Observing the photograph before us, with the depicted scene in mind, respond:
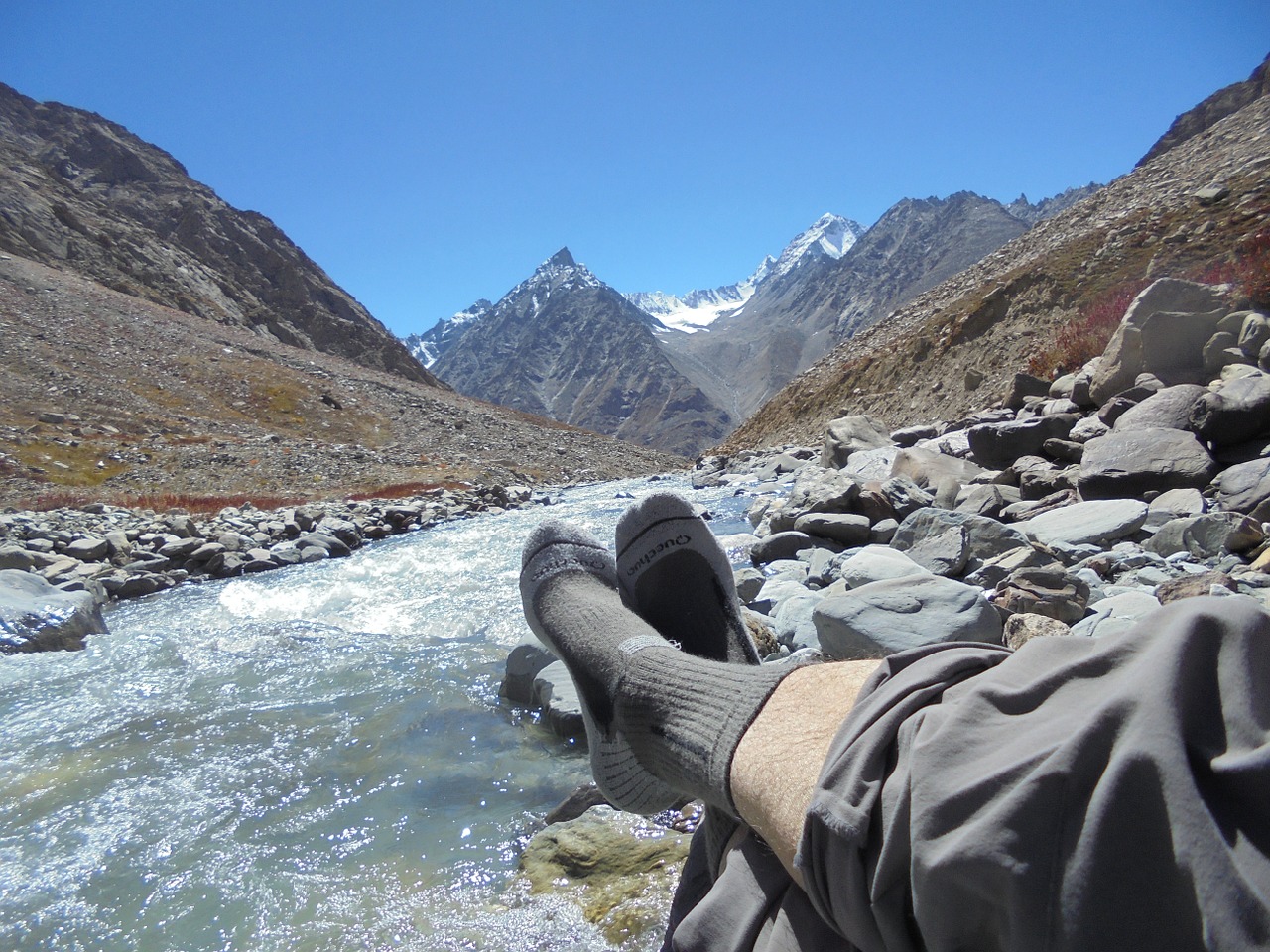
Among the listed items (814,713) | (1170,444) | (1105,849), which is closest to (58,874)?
(814,713)

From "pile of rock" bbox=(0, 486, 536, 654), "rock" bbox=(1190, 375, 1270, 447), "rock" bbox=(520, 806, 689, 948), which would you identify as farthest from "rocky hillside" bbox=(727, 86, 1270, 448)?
"pile of rock" bbox=(0, 486, 536, 654)

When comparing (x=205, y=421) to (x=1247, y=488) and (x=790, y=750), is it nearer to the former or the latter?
(x=1247, y=488)

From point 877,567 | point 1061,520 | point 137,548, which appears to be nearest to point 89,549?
point 137,548

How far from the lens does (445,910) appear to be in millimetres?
2150

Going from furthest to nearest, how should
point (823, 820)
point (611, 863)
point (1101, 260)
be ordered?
point (1101, 260)
point (611, 863)
point (823, 820)

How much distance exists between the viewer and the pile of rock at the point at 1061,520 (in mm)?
2891

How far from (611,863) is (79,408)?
2461 centimetres

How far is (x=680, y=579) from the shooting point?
3.02 m

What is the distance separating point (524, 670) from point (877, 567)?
2.02 m

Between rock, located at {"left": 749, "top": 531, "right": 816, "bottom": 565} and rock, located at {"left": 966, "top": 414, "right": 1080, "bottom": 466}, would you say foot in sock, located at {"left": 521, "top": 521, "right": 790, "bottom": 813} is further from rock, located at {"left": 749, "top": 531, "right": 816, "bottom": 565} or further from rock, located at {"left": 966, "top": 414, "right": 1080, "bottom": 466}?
rock, located at {"left": 966, "top": 414, "right": 1080, "bottom": 466}

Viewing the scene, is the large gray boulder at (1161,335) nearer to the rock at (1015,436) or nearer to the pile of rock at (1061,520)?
the pile of rock at (1061,520)

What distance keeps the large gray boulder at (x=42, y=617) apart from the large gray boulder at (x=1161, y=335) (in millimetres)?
8893

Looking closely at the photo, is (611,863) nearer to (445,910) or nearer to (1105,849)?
(445,910)

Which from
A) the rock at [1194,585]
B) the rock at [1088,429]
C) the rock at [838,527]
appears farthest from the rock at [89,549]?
the rock at [1088,429]
